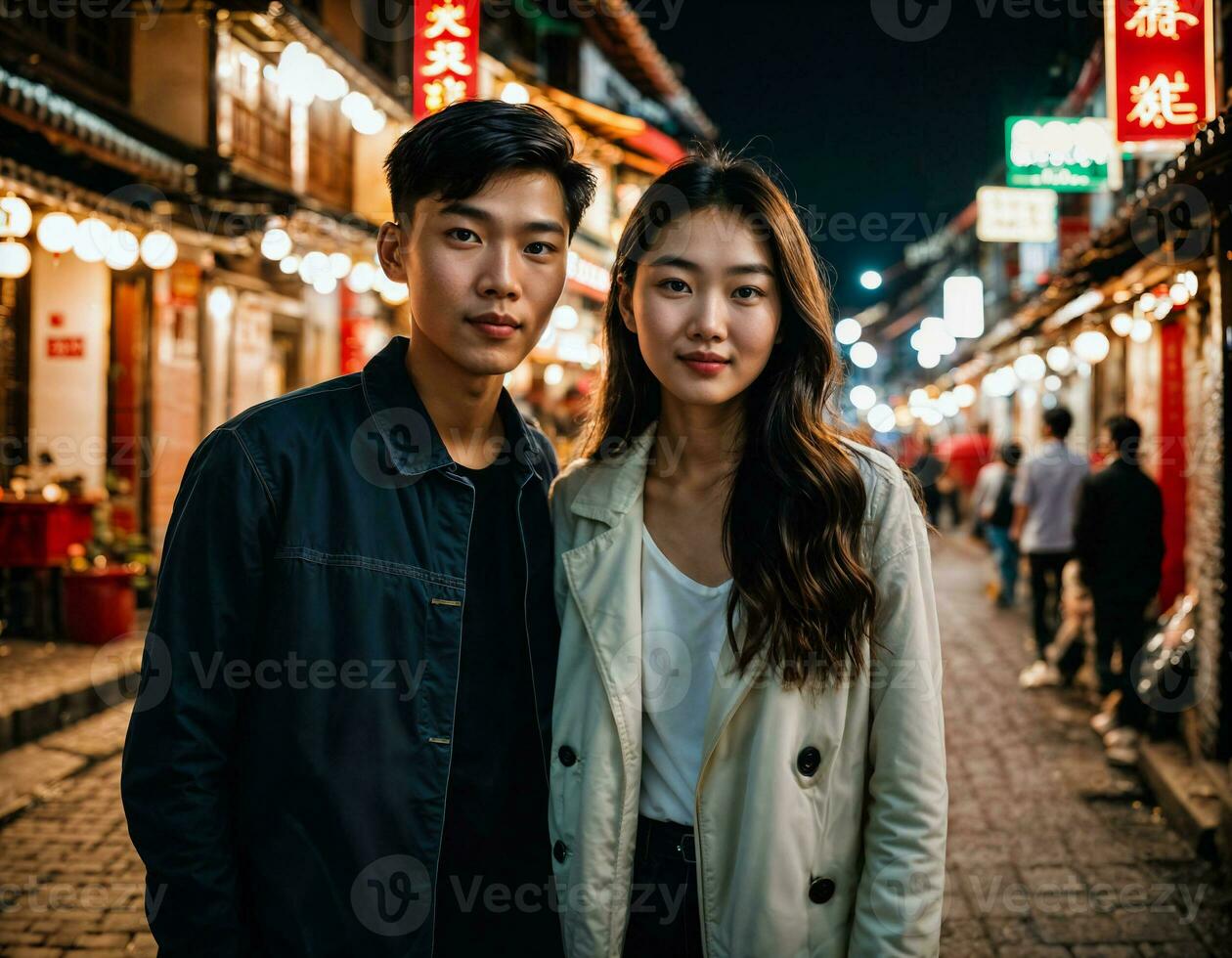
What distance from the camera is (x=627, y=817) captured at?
2.15 meters

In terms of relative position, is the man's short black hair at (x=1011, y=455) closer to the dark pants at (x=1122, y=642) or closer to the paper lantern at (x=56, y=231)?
the dark pants at (x=1122, y=642)

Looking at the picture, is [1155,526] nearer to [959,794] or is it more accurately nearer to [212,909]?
[959,794]

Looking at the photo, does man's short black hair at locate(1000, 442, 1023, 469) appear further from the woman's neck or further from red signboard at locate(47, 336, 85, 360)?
red signboard at locate(47, 336, 85, 360)

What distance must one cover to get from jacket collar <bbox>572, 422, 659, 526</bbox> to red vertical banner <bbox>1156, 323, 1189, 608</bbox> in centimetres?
1117

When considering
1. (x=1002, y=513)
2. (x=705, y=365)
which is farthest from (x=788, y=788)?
(x=1002, y=513)

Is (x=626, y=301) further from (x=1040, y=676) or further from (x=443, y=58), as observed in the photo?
(x=1040, y=676)

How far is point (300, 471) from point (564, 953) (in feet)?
4.36

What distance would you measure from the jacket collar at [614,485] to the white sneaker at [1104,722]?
618 centimetres

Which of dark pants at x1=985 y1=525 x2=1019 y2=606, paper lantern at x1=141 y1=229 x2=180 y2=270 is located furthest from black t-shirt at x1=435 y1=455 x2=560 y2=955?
dark pants at x1=985 y1=525 x2=1019 y2=606

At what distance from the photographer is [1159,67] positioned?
7555mm

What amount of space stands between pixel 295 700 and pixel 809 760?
3.73 ft

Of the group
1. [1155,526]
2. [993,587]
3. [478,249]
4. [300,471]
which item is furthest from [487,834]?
[993,587]

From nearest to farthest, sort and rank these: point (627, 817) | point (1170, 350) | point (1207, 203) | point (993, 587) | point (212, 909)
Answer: point (212, 909)
point (627, 817)
point (1207, 203)
point (1170, 350)
point (993, 587)

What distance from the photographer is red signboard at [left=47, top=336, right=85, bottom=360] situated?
1045cm
